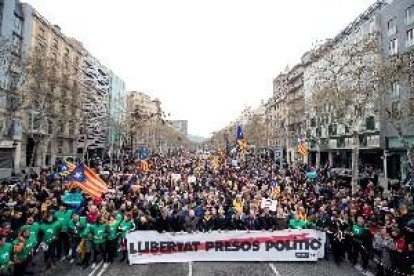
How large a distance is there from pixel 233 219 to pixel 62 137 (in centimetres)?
4846

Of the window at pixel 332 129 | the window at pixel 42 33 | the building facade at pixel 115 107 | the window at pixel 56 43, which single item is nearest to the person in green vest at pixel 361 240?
the window at pixel 42 33

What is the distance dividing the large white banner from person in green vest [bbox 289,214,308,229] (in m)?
1.03

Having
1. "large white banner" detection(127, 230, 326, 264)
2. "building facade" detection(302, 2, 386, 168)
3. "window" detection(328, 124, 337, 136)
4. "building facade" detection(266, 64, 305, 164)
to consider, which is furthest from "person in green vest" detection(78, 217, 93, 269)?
"building facade" detection(266, 64, 305, 164)

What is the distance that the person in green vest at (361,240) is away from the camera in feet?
40.9

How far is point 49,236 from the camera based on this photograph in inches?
499

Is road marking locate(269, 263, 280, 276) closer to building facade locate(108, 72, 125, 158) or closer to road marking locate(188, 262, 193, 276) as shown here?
road marking locate(188, 262, 193, 276)

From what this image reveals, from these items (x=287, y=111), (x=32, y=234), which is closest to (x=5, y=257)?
(x=32, y=234)

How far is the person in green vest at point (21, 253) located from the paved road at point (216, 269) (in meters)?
0.92

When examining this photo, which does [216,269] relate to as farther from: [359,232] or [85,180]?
[85,180]

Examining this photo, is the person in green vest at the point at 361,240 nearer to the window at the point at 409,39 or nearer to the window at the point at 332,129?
the window at the point at 409,39

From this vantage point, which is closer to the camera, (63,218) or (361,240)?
(361,240)

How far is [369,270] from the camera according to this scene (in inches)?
489

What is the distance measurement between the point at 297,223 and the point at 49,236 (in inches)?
316

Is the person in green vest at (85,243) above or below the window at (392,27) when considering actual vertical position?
below
